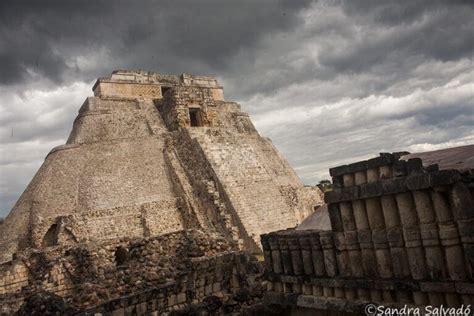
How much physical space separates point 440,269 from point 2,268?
13.4 metres

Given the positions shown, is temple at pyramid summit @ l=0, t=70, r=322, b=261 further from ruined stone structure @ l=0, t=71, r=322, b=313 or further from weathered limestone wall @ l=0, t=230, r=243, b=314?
weathered limestone wall @ l=0, t=230, r=243, b=314

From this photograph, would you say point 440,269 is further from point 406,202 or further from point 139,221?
point 139,221

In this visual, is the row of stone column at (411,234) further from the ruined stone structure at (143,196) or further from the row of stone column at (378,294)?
the ruined stone structure at (143,196)

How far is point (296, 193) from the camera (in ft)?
69.1

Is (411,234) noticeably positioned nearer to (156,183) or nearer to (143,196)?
(143,196)

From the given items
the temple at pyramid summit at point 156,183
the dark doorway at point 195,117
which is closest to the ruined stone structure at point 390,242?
the temple at pyramid summit at point 156,183

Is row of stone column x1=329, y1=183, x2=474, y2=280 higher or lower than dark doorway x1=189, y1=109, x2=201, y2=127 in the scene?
lower

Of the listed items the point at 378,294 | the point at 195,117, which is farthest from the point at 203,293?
the point at 195,117

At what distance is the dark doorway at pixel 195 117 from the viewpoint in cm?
2431

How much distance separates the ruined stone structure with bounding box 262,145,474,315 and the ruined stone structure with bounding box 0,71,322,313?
527 centimetres

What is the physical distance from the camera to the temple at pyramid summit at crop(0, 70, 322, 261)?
16.9m

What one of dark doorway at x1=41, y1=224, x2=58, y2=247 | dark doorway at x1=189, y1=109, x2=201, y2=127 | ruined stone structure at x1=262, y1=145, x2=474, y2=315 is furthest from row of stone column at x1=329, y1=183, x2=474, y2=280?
dark doorway at x1=189, y1=109, x2=201, y2=127

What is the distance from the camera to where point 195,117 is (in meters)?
24.8

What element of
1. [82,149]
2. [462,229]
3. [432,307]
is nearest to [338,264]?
[432,307]
